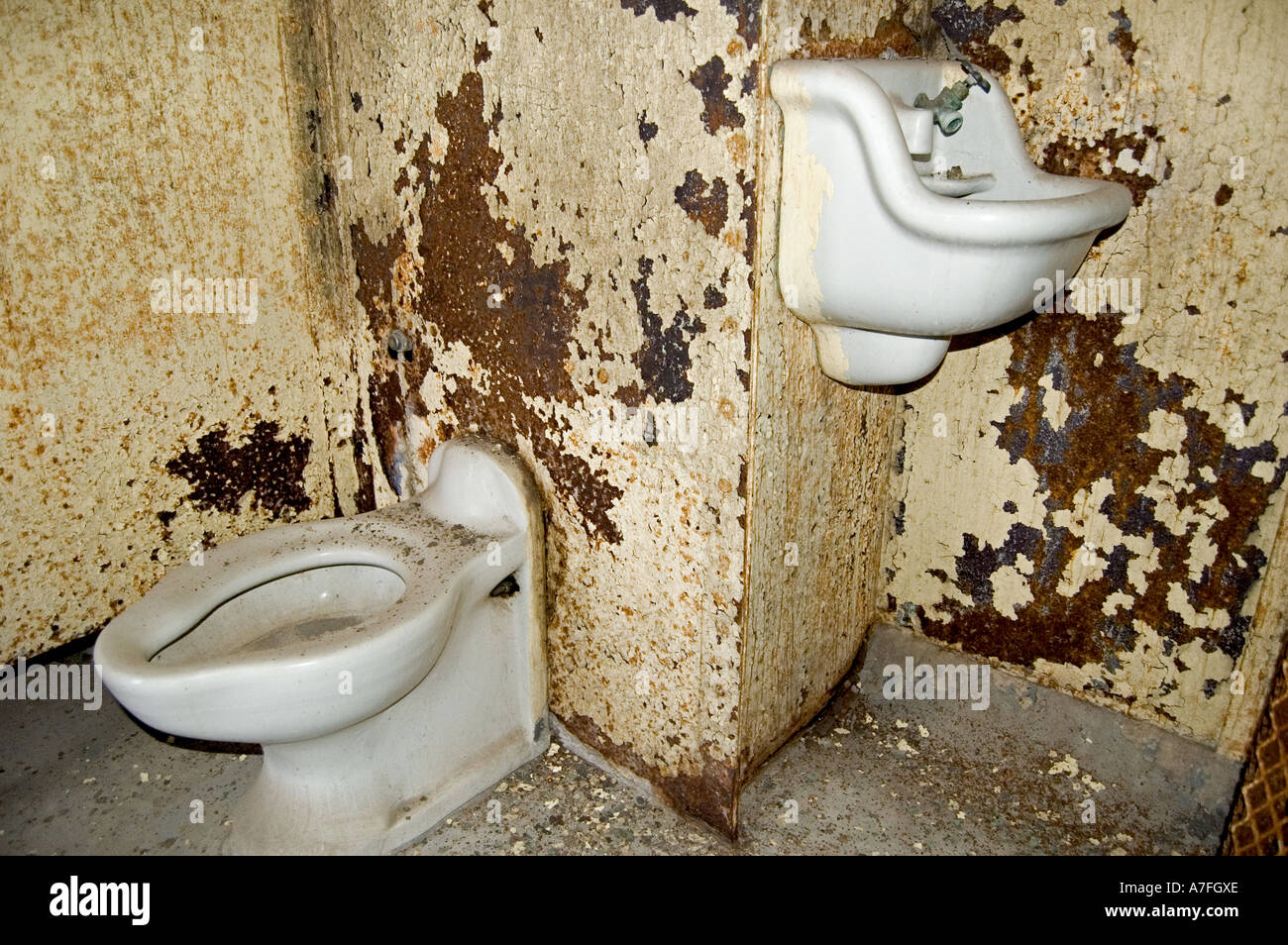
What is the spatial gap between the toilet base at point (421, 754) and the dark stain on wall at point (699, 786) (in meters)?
0.17

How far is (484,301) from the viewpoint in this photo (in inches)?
60.5

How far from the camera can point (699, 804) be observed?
4.95ft

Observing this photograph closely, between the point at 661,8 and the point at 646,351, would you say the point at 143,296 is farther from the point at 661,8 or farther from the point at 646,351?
the point at 661,8

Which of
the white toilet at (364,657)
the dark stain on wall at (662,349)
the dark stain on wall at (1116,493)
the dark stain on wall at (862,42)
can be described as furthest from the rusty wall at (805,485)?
the white toilet at (364,657)

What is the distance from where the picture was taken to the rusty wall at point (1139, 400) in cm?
125

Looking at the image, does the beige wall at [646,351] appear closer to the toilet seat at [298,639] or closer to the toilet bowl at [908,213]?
the toilet bowl at [908,213]

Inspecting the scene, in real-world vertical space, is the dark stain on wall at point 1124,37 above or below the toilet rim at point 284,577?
above

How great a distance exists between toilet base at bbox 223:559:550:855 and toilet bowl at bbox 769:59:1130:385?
27.5 inches

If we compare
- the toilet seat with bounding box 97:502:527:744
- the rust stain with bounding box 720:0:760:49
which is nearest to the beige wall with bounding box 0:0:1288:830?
the rust stain with bounding box 720:0:760:49

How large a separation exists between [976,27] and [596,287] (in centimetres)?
69

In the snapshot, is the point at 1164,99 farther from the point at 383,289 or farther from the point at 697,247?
the point at 383,289

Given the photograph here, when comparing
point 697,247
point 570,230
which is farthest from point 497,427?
point 697,247

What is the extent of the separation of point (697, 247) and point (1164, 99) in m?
0.67

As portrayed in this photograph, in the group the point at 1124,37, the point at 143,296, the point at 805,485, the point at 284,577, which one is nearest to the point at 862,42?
the point at 1124,37
